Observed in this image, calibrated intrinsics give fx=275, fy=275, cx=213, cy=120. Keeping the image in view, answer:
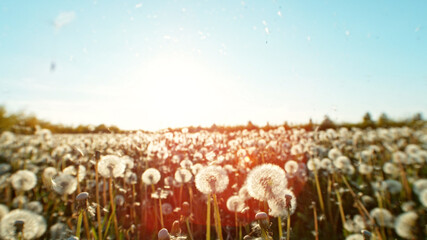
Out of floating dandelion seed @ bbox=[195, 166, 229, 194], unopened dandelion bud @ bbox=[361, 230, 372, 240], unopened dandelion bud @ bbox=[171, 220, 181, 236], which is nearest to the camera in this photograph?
unopened dandelion bud @ bbox=[361, 230, 372, 240]

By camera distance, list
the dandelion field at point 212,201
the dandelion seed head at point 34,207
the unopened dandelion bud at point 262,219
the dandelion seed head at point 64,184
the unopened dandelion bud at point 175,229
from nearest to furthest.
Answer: the unopened dandelion bud at point 262,219, the unopened dandelion bud at point 175,229, the dandelion field at point 212,201, the dandelion seed head at point 64,184, the dandelion seed head at point 34,207

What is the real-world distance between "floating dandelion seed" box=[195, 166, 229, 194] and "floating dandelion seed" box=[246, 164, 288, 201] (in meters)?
0.22

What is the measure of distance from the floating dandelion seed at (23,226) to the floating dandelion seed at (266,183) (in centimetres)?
142

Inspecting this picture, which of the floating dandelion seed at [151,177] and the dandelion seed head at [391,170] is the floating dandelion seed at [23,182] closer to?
the floating dandelion seed at [151,177]

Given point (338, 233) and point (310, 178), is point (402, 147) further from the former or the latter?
point (338, 233)

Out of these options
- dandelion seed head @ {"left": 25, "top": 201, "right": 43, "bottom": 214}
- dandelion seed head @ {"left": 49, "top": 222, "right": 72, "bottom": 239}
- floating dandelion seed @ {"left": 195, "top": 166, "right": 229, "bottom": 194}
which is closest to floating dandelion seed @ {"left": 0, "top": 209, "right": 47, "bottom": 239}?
dandelion seed head @ {"left": 49, "top": 222, "right": 72, "bottom": 239}

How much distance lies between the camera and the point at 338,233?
2.96m

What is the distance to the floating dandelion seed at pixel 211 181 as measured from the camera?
186 centimetres

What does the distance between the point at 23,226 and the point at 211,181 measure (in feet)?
3.83

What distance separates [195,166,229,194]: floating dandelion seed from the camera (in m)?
1.86

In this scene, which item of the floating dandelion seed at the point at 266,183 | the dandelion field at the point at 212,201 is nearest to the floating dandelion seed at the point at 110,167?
the dandelion field at the point at 212,201

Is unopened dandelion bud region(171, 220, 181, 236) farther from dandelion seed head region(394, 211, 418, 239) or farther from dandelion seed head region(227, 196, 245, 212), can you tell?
dandelion seed head region(394, 211, 418, 239)

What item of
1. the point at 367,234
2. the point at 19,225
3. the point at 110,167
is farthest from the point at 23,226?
the point at 367,234

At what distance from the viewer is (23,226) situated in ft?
5.41
